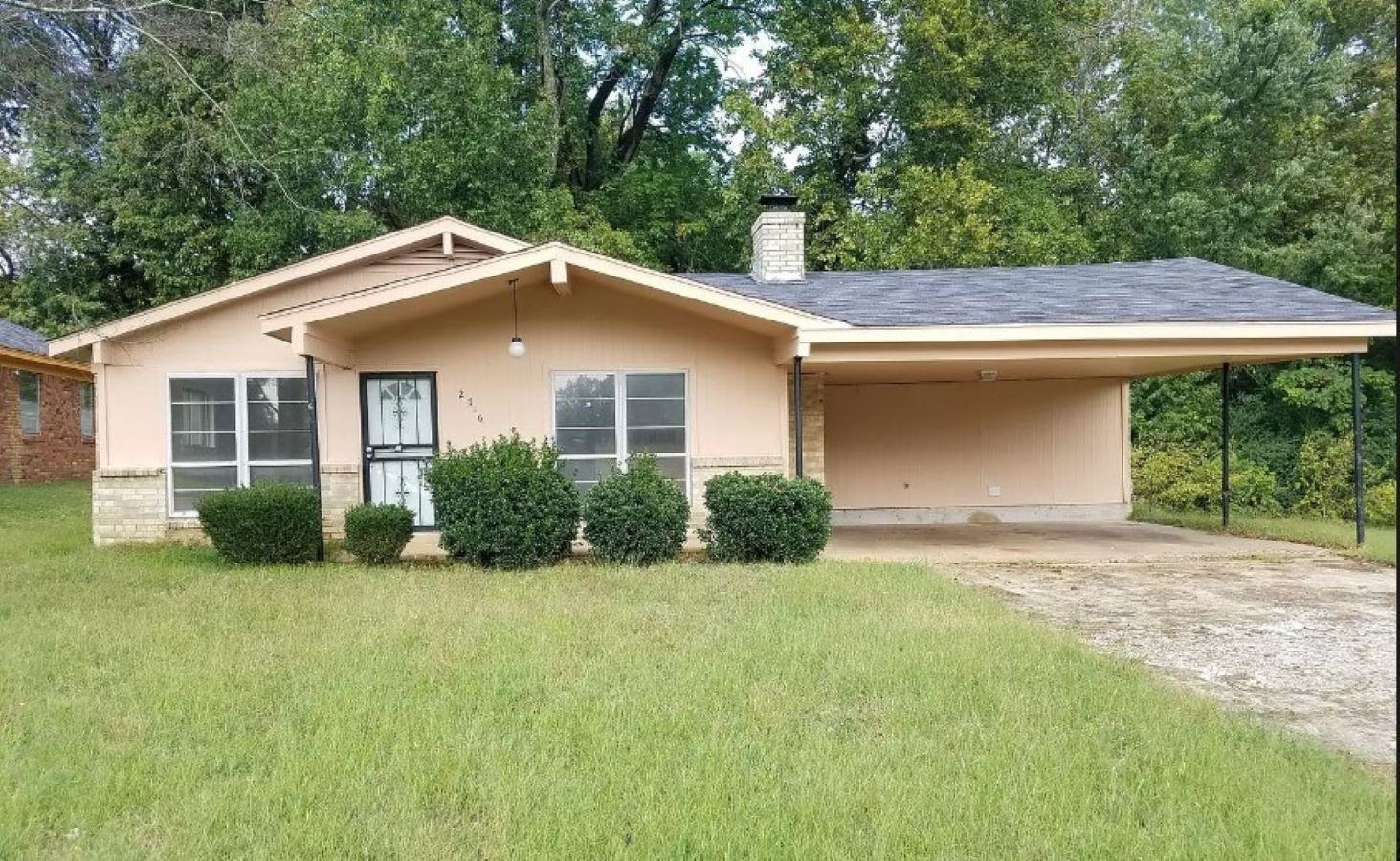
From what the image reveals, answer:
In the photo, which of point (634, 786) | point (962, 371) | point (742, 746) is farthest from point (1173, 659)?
point (962, 371)

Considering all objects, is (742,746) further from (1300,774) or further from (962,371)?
(962,371)

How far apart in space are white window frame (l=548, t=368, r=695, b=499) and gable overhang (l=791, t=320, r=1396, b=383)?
1390 millimetres

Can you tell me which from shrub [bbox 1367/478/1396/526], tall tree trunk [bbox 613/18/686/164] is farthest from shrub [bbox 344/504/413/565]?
tall tree trunk [bbox 613/18/686/164]

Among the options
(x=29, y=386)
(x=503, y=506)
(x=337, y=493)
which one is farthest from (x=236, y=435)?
(x=29, y=386)

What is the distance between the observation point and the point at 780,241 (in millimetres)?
12273

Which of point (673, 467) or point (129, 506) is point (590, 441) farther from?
point (129, 506)

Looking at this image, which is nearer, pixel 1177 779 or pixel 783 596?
pixel 1177 779

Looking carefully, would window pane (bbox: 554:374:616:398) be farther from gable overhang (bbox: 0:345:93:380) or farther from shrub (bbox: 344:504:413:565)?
gable overhang (bbox: 0:345:93:380)

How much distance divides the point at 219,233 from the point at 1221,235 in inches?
785

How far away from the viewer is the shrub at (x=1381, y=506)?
14.6 meters

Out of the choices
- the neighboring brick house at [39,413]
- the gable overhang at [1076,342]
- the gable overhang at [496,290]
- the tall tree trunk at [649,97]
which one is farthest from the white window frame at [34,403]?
the gable overhang at [1076,342]

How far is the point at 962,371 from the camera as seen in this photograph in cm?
1267

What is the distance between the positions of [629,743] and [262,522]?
625 cm

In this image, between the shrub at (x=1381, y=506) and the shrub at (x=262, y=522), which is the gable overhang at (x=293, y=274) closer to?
the shrub at (x=262, y=522)
